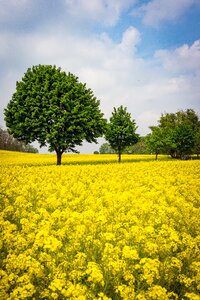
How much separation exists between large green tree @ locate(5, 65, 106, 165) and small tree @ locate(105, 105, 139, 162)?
22.1 ft

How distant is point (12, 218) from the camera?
7922 mm

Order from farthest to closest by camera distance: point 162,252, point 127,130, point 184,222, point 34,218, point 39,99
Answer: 1. point 127,130
2. point 39,99
3. point 184,222
4. point 34,218
5. point 162,252

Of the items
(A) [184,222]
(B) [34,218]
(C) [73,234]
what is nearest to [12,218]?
(B) [34,218]

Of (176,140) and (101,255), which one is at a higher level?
(176,140)

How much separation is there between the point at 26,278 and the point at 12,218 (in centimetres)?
407

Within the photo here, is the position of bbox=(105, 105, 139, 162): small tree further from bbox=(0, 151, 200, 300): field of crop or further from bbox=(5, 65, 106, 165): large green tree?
bbox=(0, 151, 200, 300): field of crop

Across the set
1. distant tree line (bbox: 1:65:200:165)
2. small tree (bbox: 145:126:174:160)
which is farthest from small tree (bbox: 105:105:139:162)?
small tree (bbox: 145:126:174:160)

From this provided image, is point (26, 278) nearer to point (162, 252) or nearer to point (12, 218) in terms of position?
point (162, 252)

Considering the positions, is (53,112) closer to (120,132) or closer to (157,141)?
(120,132)

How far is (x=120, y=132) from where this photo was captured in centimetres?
3853

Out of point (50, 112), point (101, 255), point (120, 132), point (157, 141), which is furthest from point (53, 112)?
point (157, 141)

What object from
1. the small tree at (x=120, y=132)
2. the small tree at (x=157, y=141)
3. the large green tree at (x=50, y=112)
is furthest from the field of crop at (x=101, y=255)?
the small tree at (x=157, y=141)

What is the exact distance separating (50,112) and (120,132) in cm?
1311

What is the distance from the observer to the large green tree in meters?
28.8
